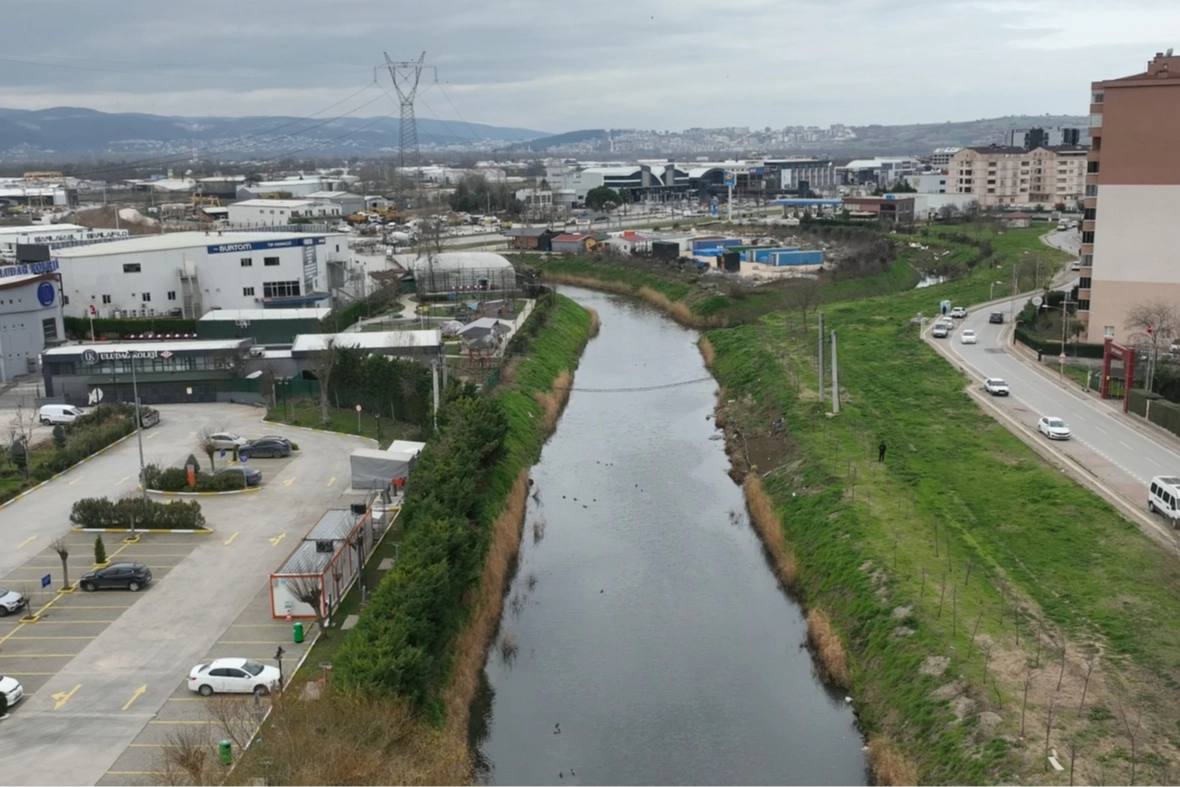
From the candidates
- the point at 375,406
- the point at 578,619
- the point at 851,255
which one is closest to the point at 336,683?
the point at 578,619

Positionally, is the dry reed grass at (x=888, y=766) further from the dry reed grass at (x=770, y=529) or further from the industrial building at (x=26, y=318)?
the industrial building at (x=26, y=318)

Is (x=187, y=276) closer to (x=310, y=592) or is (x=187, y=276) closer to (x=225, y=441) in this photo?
(x=225, y=441)

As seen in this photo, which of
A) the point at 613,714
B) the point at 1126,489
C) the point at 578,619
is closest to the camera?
the point at 613,714

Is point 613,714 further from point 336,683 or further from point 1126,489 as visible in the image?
point 1126,489

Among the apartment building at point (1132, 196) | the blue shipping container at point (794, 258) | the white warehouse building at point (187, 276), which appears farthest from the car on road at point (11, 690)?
the blue shipping container at point (794, 258)

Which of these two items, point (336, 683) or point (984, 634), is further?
point (984, 634)

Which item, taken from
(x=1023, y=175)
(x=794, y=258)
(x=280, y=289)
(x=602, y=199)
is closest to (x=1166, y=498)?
(x=280, y=289)
